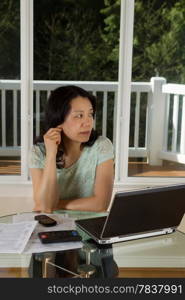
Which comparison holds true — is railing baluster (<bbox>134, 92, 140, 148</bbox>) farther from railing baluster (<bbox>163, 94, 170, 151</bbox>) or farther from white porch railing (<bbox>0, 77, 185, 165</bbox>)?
railing baluster (<bbox>163, 94, 170, 151</bbox>)

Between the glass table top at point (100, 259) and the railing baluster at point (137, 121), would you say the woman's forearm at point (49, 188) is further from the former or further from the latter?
the railing baluster at point (137, 121)

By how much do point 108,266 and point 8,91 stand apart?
2157mm

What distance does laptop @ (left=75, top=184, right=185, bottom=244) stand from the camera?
5.38ft

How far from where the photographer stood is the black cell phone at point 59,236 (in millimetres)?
1742

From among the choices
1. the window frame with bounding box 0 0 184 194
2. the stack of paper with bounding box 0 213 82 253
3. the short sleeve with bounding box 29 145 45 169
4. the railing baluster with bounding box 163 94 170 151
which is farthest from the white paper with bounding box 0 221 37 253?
the railing baluster with bounding box 163 94 170 151

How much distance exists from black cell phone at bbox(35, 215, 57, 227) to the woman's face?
1.64ft

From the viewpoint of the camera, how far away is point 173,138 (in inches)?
147

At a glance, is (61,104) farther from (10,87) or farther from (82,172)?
(10,87)

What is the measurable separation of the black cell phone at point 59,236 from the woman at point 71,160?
0.45m

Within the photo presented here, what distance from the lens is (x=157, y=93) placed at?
142 inches

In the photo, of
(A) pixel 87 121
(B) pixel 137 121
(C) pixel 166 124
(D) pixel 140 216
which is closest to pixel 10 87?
(B) pixel 137 121

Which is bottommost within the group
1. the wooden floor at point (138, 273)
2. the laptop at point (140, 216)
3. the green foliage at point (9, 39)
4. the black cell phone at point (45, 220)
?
the wooden floor at point (138, 273)

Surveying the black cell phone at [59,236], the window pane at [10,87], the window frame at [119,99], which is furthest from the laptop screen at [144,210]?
the window pane at [10,87]

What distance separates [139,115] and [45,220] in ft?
5.97
